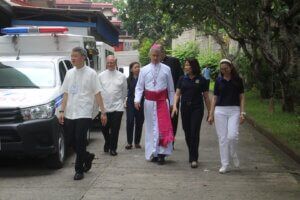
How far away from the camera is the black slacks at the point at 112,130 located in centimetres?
1032

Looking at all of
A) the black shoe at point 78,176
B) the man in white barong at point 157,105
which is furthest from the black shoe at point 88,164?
the man in white barong at point 157,105

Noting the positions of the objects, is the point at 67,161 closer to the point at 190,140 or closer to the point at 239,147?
the point at 190,140

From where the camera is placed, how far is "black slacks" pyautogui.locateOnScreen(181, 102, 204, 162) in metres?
9.27

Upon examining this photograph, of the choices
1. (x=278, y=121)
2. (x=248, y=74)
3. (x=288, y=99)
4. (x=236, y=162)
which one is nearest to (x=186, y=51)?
(x=248, y=74)

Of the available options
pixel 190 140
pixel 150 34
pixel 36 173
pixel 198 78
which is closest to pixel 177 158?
pixel 190 140

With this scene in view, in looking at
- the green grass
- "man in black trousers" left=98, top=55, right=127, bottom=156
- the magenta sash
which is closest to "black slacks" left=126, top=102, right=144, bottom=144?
"man in black trousers" left=98, top=55, right=127, bottom=156

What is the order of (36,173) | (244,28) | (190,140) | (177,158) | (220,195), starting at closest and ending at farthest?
(220,195) → (36,173) → (190,140) → (177,158) → (244,28)

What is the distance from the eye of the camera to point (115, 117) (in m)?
10.4

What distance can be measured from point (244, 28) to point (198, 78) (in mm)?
9132

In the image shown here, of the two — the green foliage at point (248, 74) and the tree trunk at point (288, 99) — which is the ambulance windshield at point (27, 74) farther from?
the green foliage at point (248, 74)

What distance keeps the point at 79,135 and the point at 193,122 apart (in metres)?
2.08

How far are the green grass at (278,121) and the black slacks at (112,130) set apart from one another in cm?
326

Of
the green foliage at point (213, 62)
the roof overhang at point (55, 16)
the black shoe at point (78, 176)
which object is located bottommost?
the green foliage at point (213, 62)

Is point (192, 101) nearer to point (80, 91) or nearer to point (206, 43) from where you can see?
point (80, 91)
